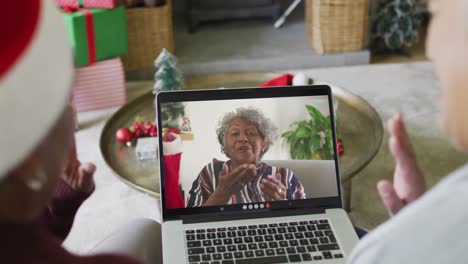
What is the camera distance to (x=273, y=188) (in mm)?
1250

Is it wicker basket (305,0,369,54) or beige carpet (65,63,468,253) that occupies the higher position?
wicker basket (305,0,369,54)

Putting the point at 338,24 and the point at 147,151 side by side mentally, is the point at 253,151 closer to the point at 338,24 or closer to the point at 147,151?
the point at 147,151

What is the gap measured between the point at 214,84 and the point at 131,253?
4.06 ft

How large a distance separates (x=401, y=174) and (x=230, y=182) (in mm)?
409

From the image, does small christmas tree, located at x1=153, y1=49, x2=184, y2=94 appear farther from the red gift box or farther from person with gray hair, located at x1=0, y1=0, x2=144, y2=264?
person with gray hair, located at x1=0, y1=0, x2=144, y2=264

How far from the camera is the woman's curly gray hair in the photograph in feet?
4.26

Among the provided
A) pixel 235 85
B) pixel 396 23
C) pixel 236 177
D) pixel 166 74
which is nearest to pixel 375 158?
pixel 235 85

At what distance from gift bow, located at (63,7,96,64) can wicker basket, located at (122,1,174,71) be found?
0.41 meters

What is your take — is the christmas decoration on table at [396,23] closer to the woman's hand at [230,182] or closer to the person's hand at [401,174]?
the woman's hand at [230,182]

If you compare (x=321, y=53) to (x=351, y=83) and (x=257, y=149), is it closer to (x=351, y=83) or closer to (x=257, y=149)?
(x=351, y=83)

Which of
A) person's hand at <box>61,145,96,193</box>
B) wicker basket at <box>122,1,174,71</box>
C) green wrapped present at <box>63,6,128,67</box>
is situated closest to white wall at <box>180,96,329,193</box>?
person's hand at <box>61,145,96,193</box>

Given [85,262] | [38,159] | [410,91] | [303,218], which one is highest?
[38,159]

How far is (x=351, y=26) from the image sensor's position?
3.28 m

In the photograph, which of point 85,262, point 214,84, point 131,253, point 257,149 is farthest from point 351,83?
point 85,262
